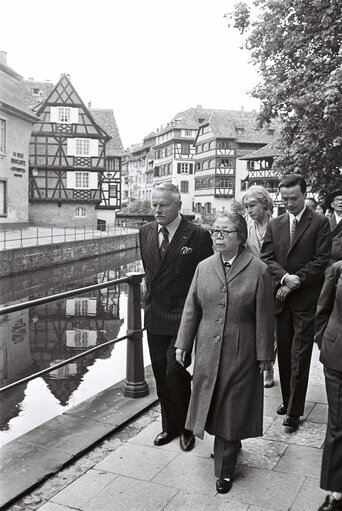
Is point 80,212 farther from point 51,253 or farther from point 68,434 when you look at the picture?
point 68,434

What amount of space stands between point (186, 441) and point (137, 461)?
414 millimetres

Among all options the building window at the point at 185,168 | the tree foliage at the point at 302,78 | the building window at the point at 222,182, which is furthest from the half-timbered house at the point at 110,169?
the tree foliage at the point at 302,78

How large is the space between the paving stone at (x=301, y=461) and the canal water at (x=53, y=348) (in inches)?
136

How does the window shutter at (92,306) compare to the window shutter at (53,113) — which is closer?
the window shutter at (92,306)

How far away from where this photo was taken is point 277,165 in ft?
55.5

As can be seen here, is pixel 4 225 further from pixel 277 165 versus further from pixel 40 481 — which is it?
pixel 40 481

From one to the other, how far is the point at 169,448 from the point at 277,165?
553 inches

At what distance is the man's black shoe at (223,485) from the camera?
3.19 metres

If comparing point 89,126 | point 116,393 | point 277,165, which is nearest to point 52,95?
point 89,126

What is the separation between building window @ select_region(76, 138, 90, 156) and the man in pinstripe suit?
41.1 m

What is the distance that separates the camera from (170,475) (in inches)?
133

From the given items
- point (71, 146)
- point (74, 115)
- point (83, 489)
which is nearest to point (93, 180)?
point (71, 146)

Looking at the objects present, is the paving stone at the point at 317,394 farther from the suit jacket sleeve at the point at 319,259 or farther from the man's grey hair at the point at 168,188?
the man's grey hair at the point at 168,188

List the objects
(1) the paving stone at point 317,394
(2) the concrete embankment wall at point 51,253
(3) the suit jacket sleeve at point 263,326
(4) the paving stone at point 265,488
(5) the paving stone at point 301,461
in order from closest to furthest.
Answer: (4) the paving stone at point 265,488 < (3) the suit jacket sleeve at point 263,326 < (5) the paving stone at point 301,461 < (1) the paving stone at point 317,394 < (2) the concrete embankment wall at point 51,253
